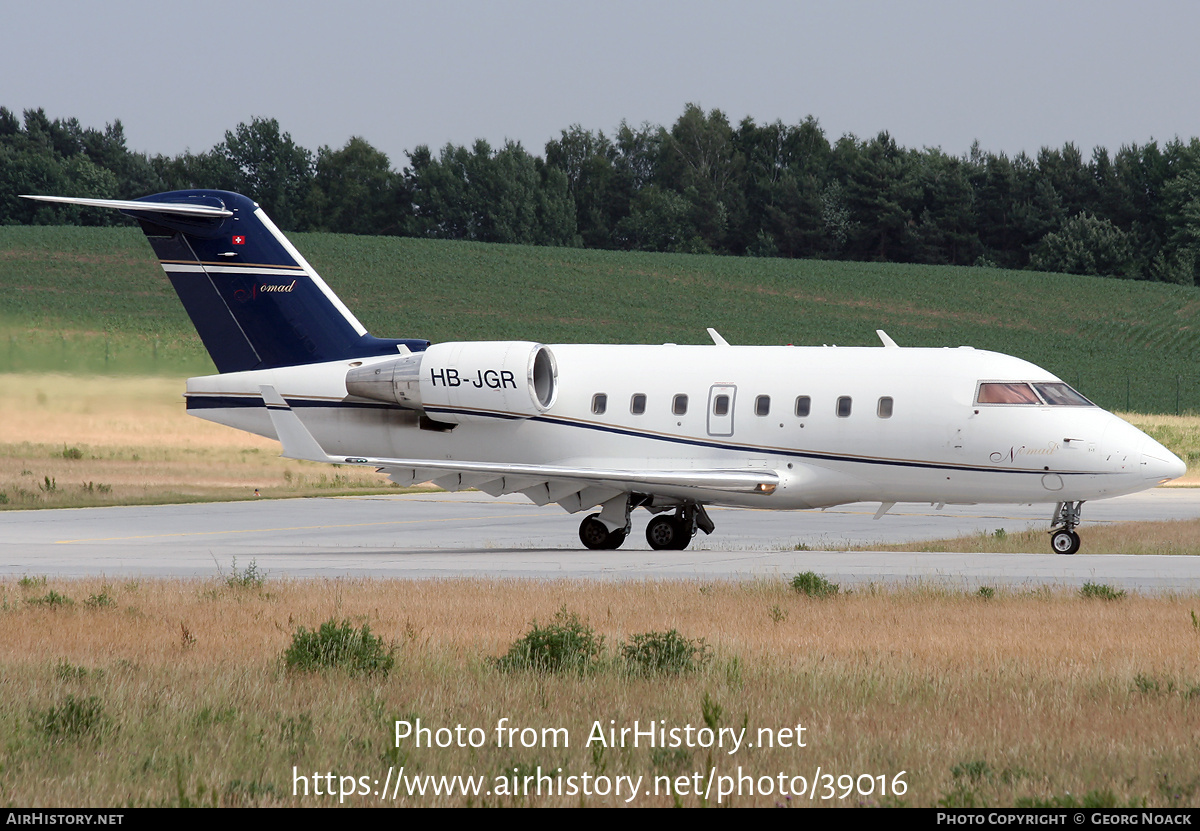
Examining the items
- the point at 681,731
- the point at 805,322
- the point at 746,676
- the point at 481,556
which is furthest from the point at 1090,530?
the point at 805,322

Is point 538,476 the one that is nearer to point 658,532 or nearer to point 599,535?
point 599,535

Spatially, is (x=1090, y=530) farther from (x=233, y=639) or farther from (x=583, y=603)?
(x=233, y=639)

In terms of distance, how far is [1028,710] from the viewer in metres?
8.63

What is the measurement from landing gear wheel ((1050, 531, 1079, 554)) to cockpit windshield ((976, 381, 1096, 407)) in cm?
194

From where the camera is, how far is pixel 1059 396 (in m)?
21.1

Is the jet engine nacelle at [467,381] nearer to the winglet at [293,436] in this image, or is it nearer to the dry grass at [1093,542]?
the winglet at [293,436]

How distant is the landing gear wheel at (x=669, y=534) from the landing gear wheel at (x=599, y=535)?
468 mm

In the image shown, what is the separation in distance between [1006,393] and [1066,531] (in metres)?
2.28

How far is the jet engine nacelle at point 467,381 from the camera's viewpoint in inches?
896

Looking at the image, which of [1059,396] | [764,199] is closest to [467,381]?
[1059,396]

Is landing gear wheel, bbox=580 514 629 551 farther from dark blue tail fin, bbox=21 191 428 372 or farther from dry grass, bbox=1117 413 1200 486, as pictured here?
dry grass, bbox=1117 413 1200 486

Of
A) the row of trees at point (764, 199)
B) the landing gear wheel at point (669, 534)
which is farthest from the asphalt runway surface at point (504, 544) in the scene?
the row of trees at point (764, 199)

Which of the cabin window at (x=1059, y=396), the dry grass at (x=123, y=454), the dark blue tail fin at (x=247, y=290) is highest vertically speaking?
the dark blue tail fin at (x=247, y=290)

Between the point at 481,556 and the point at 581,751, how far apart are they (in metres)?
13.9
